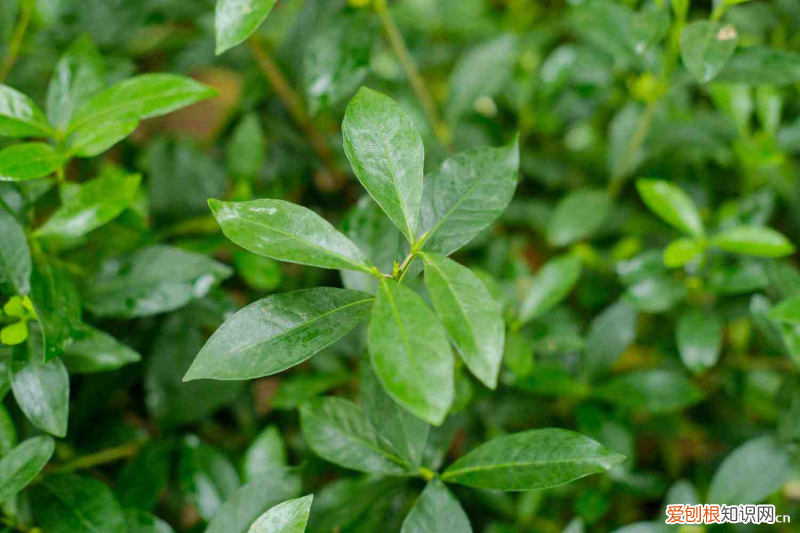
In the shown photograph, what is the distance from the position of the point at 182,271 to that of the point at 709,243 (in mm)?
718

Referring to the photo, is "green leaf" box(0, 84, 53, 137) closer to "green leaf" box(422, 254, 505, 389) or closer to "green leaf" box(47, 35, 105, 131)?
"green leaf" box(47, 35, 105, 131)

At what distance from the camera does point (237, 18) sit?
651mm

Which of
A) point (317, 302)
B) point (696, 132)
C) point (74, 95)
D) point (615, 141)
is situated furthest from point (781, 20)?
point (74, 95)

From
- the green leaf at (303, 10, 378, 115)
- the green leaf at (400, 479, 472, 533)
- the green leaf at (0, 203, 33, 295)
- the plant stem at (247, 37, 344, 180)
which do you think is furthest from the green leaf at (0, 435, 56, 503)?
the plant stem at (247, 37, 344, 180)

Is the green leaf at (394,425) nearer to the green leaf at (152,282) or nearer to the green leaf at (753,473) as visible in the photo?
the green leaf at (152,282)

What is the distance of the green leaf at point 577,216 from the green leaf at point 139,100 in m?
0.62

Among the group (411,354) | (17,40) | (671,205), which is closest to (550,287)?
(671,205)

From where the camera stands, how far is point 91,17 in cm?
118

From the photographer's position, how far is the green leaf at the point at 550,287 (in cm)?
88

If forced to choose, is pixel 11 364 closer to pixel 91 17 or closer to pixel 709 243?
pixel 91 17

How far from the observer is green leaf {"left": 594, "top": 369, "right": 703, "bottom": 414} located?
935 millimetres

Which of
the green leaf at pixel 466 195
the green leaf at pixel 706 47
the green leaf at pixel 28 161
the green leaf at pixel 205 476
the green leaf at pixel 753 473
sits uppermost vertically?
the green leaf at pixel 28 161

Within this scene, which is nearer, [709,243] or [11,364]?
[11,364]

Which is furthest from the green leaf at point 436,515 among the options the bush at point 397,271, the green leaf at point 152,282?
the green leaf at point 152,282
